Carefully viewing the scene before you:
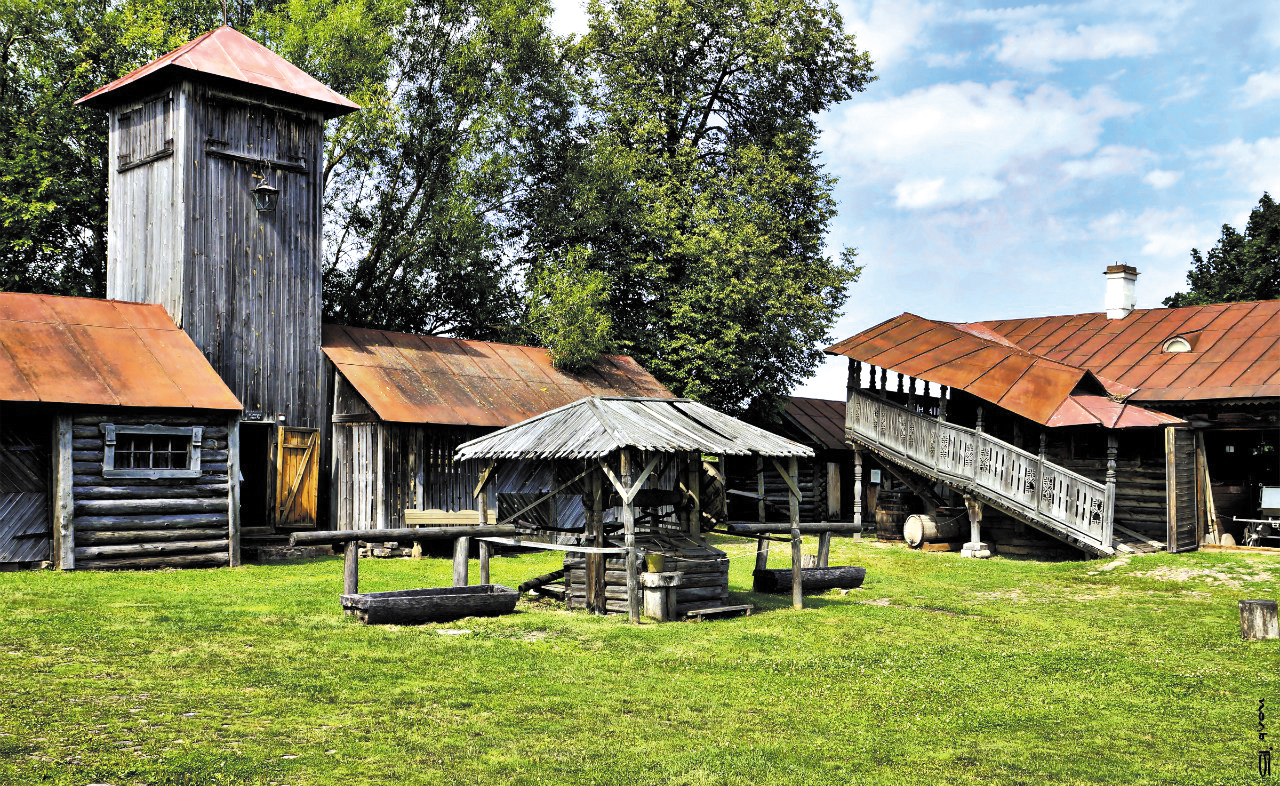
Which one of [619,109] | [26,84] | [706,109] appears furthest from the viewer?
[706,109]

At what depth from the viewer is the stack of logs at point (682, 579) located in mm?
16422

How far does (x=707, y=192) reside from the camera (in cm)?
3544

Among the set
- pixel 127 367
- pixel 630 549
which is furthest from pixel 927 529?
pixel 127 367

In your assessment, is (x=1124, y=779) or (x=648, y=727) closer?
(x=1124, y=779)

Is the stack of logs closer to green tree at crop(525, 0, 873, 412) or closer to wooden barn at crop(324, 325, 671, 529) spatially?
wooden barn at crop(324, 325, 671, 529)

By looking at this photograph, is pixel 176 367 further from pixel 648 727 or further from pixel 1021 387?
pixel 1021 387

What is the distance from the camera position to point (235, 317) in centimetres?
2491

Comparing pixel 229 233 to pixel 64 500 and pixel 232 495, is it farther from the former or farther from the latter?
pixel 64 500

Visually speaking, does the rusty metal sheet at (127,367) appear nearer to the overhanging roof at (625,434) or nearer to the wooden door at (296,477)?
the wooden door at (296,477)

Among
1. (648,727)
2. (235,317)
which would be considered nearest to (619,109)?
(235,317)

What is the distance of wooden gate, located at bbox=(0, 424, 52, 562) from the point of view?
786 inches

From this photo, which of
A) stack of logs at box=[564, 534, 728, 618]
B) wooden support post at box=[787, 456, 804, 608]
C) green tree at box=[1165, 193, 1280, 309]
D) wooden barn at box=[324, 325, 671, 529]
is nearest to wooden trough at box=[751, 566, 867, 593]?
wooden support post at box=[787, 456, 804, 608]

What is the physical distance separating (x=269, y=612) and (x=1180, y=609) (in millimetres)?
14567

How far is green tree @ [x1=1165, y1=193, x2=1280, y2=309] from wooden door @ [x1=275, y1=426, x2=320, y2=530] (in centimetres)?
3116
